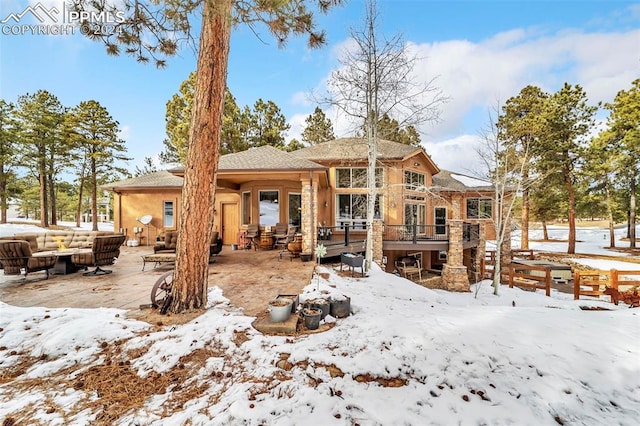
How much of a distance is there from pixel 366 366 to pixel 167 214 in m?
15.2

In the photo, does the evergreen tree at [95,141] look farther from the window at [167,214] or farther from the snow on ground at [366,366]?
the snow on ground at [366,366]

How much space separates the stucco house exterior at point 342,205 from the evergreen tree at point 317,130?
425 inches

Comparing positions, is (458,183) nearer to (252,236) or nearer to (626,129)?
(626,129)

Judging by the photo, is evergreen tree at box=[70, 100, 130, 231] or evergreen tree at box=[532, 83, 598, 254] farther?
evergreen tree at box=[70, 100, 130, 231]

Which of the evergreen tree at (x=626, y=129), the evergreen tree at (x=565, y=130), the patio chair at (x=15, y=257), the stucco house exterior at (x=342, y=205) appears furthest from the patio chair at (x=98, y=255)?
the evergreen tree at (x=626, y=129)

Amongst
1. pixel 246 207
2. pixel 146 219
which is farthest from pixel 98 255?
pixel 146 219

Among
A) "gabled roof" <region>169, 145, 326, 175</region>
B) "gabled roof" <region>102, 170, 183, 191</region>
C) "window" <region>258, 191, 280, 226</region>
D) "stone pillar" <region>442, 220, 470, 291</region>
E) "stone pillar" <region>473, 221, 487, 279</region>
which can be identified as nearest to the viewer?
"gabled roof" <region>169, 145, 326, 175</region>

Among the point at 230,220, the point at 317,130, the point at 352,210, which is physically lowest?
the point at 230,220

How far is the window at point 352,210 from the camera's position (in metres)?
13.4

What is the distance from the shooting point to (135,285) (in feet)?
19.9

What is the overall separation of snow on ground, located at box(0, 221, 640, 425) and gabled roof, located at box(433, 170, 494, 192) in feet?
43.7

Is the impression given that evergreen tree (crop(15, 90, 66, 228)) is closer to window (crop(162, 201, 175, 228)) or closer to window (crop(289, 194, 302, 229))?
window (crop(162, 201, 175, 228))

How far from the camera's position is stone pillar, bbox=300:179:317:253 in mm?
8852

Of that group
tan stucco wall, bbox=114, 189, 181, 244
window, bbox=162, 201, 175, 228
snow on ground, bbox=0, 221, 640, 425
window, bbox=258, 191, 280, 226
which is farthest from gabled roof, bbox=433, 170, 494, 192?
tan stucco wall, bbox=114, 189, 181, 244
